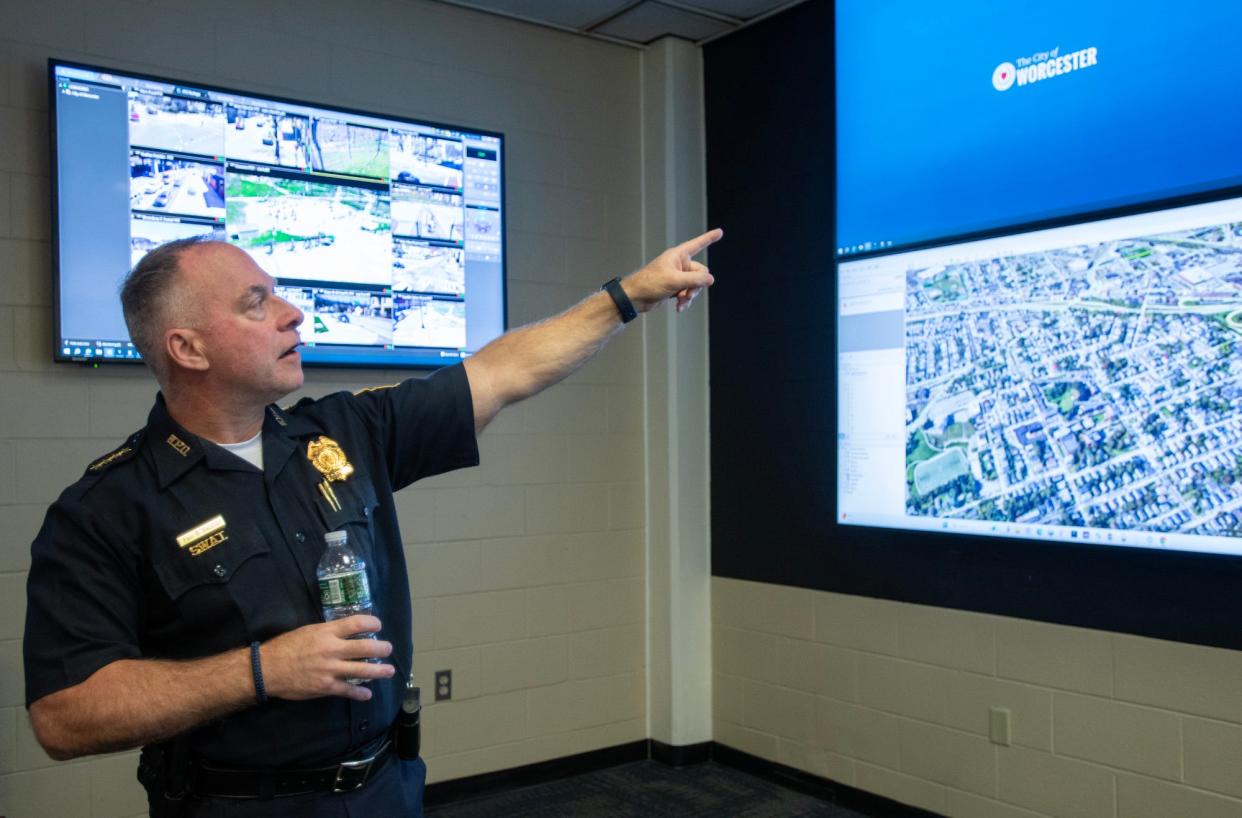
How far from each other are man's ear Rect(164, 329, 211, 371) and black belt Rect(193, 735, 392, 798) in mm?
618

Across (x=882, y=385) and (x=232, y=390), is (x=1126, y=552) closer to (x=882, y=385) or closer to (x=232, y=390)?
(x=882, y=385)

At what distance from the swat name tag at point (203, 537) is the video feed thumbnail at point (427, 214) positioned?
2.18m

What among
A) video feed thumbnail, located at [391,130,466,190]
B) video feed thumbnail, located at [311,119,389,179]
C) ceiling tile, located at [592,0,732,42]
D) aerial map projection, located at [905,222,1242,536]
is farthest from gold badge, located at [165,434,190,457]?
ceiling tile, located at [592,0,732,42]

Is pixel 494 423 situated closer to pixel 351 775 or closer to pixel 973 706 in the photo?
pixel 973 706

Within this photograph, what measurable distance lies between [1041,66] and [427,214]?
2.00m

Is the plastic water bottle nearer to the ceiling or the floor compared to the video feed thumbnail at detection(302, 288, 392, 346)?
nearer to the floor

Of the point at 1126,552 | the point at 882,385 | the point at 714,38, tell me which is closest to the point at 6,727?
the point at 882,385

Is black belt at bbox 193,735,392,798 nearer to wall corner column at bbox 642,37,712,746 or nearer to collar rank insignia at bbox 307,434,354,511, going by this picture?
collar rank insignia at bbox 307,434,354,511

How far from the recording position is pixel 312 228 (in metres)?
3.53

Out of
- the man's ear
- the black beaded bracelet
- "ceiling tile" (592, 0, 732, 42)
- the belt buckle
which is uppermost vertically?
"ceiling tile" (592, 0, 732, 42)

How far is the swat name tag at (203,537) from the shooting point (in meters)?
1.64

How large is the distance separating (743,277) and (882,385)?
2.98 feet

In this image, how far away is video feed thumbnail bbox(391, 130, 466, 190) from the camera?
3729 millimetres

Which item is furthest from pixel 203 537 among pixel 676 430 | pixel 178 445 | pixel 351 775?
pixel 676 430
